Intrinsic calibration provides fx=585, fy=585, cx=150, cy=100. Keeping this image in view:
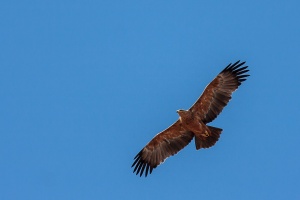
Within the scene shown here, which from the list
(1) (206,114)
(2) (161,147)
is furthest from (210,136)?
(2) (161,147)

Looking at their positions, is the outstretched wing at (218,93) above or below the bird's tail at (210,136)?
above

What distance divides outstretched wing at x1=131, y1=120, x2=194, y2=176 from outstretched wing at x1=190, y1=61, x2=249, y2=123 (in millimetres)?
848

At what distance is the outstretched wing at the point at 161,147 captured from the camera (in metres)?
18.8

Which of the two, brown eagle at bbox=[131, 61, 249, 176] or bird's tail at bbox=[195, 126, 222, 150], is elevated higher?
brown eagle at bbox=[131, 61, 249, 176]

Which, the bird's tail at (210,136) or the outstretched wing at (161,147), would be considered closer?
the bird's tail at (210,136)

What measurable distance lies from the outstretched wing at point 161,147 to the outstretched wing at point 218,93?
85 cm

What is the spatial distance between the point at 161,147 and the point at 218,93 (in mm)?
2621

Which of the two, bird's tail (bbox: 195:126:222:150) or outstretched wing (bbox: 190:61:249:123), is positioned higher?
outstretched wing (bbox: 190:61:249:123)

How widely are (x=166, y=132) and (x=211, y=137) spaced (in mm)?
1598

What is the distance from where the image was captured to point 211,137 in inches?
709

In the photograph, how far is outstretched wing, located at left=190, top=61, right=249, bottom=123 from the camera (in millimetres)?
18281

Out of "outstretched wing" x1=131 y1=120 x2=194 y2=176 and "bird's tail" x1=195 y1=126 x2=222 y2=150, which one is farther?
"outstretched wing" x1=131 y1=120 x2=194 y2=176

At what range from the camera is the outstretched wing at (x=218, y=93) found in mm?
18281

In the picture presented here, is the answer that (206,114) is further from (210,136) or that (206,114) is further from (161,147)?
(161,147)
